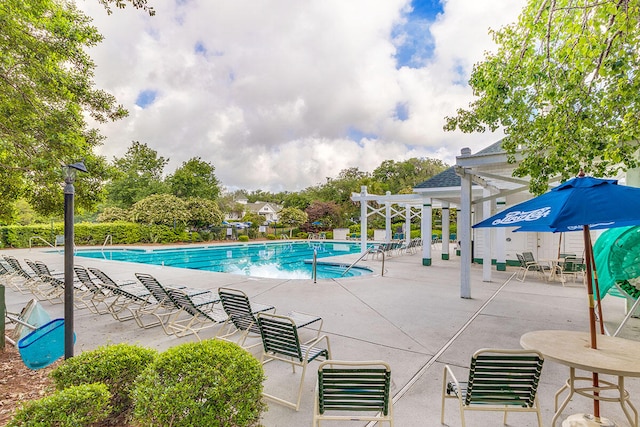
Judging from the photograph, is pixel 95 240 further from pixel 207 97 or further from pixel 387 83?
pixel 387 83

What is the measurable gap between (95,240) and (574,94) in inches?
1070

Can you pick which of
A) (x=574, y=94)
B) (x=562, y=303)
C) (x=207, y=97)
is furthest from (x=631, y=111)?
(x=207, y=97)

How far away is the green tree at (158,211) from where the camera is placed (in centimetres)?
2477

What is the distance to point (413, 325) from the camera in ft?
17.7

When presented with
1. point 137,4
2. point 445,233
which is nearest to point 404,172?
point 445,233

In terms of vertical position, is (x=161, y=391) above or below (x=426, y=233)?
below

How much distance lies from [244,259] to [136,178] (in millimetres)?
19428

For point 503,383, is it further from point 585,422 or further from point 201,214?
point 201,214

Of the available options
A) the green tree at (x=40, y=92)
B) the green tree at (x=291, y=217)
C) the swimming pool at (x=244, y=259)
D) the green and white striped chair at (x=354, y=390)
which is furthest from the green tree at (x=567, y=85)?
the green tree at (x=291, y=217)

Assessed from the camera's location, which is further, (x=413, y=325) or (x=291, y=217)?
(x=291, y=217)

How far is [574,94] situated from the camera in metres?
4.14

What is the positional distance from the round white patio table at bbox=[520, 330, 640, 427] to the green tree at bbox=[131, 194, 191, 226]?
2609 cm

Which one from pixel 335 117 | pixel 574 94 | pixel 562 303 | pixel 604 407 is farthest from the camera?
pixel 335 117

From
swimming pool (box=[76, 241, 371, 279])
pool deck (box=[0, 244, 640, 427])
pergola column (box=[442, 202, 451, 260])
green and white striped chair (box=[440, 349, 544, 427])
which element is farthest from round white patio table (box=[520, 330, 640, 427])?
pergola column (box=[442, 202, 451, 260])
